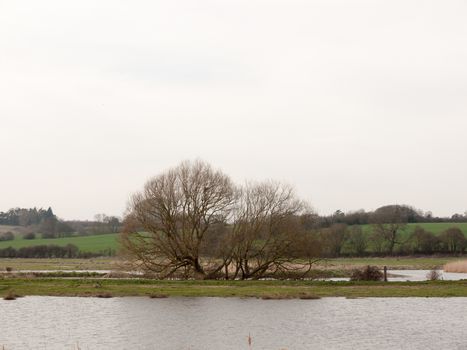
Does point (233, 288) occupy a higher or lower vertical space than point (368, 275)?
lower

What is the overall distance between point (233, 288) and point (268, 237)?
10.5m

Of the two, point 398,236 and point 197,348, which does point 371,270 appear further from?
point 398,236

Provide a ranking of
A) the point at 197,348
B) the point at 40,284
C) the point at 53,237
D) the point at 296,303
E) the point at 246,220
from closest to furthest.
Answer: the point at 197,348, the point at 296,303, the point at 40,284, the point at 246,220, the point at 53,237

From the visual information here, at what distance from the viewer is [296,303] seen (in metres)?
35.7

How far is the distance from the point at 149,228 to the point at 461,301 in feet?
87.9

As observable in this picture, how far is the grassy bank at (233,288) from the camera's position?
39.1 m

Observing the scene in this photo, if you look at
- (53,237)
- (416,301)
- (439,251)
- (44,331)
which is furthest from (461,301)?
(53,237)

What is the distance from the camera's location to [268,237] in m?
52.4

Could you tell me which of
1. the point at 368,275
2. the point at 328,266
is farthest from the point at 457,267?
the point at 368,275

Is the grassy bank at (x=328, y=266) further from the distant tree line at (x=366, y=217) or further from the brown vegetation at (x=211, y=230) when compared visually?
the distant tree line at (x=366, y=217)

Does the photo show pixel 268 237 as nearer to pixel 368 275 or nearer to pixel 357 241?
pixel 368 275

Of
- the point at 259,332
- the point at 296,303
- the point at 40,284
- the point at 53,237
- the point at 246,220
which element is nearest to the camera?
the point at 259,332

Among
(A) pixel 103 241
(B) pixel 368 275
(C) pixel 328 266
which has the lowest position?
(C) pixel 328 266

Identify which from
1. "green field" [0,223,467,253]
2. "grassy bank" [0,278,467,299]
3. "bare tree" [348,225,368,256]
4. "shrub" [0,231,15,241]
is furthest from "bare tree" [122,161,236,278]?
"shrub" [0,231,15,241]
